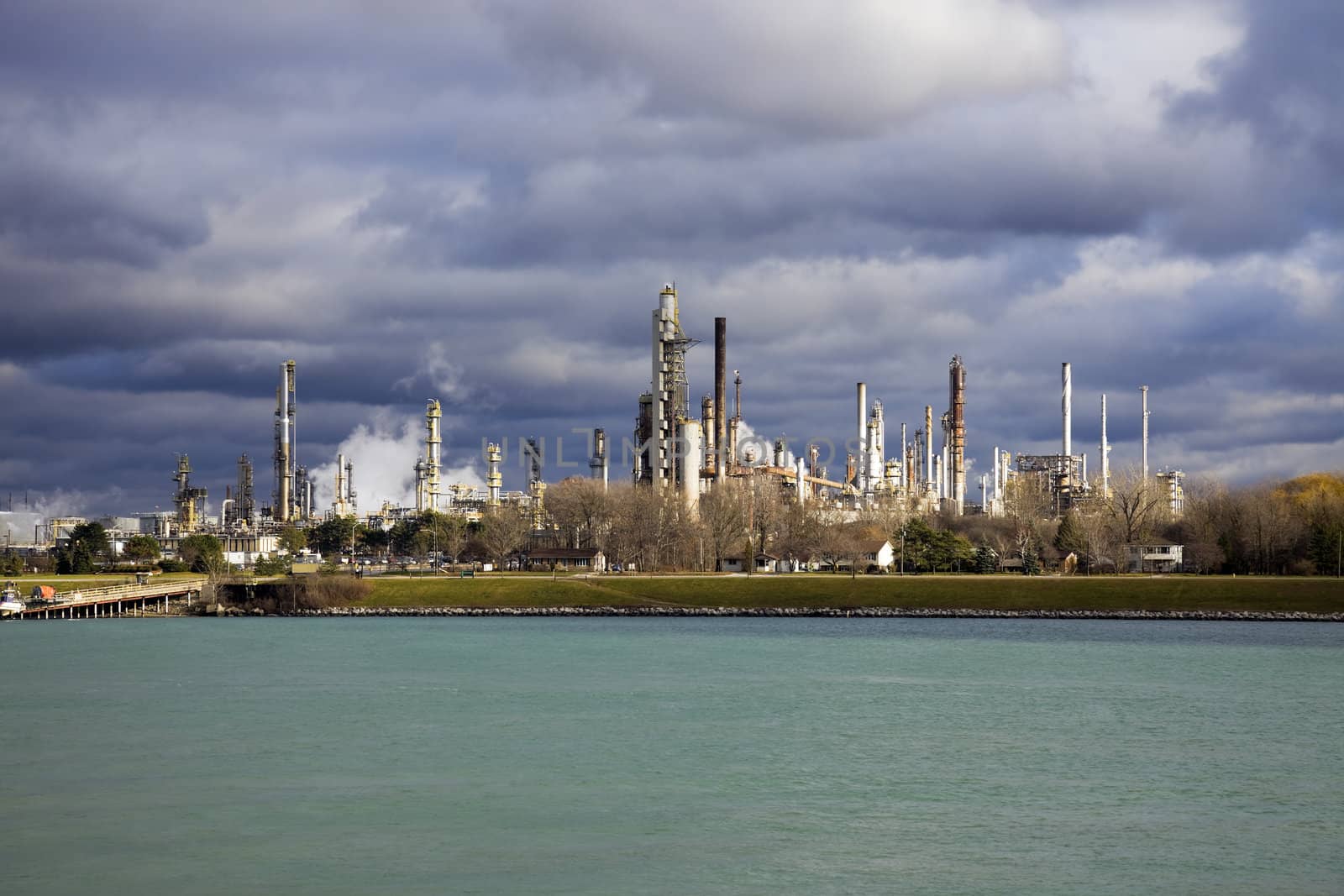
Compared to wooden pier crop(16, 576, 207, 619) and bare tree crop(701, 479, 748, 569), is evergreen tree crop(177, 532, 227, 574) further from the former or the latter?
bare tree crop(701, 479, 748, 569)

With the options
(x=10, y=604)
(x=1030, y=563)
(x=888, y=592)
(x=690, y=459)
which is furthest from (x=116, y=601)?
(x=1030, y=563)

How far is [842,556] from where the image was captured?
145375mm

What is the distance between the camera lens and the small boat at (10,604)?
10481 cm

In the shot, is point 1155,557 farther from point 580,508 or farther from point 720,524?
point 580,508

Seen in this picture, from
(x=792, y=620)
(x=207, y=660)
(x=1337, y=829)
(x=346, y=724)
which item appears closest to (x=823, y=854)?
(x=1337, y=829)

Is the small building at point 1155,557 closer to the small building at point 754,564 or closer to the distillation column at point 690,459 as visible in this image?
the small building at point 754,564

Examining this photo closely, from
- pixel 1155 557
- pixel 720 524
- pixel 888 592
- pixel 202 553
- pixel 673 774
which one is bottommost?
pixel 673 774

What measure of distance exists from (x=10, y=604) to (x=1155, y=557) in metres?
99.9

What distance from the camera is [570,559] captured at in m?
151

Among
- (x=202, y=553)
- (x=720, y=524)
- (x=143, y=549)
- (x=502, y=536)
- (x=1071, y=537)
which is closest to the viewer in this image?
(x=720, y=524)

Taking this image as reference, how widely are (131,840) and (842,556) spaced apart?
120 metres

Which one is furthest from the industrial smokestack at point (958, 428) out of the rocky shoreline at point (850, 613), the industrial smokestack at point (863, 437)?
the rocky shoreline at point (850, 613)

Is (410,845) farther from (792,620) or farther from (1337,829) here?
(792,620)

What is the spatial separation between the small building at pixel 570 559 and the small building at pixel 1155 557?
2045 inches
